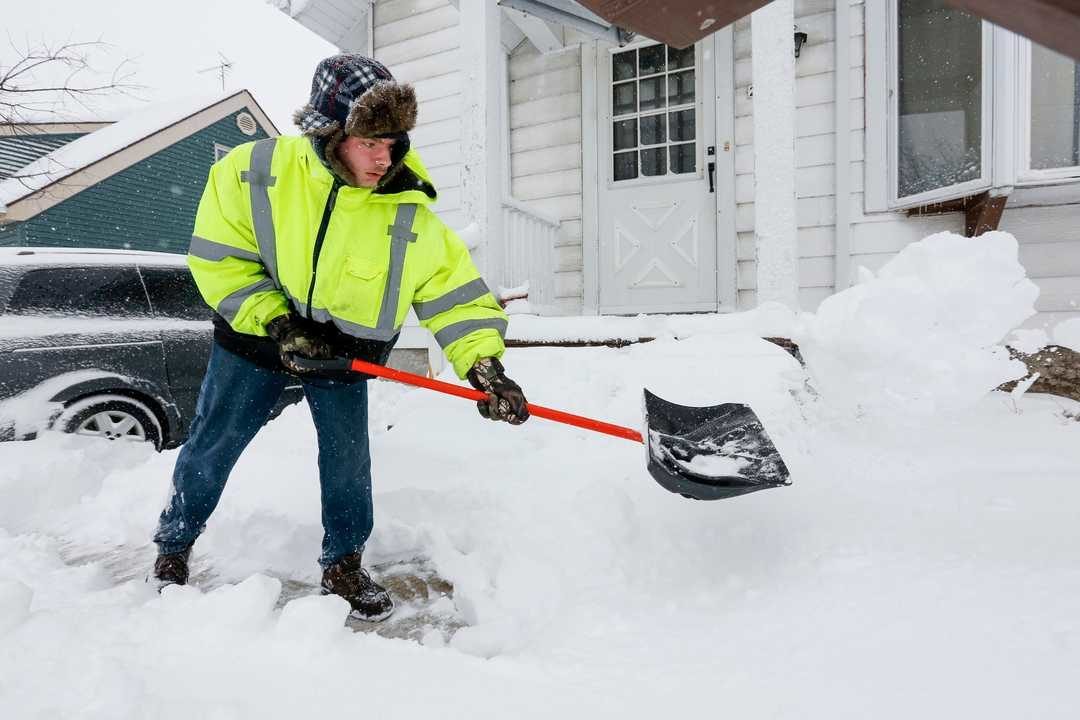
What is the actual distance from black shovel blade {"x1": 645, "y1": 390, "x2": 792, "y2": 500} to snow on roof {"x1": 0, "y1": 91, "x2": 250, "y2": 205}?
13.6m

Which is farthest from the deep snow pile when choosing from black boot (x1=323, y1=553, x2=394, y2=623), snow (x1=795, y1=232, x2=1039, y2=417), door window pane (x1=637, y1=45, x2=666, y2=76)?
door window pane (x1=637, y1=45, x2=666, y2=76)

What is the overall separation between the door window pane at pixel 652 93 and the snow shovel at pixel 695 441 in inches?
152

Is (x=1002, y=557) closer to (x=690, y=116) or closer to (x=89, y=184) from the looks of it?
(x=690, y=116)

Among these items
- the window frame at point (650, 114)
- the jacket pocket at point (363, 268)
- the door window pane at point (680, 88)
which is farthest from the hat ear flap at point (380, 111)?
the door window pane at point (680, 88)

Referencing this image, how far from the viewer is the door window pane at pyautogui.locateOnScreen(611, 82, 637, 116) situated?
5.63 metres

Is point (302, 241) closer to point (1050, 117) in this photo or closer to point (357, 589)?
point (357, 589)

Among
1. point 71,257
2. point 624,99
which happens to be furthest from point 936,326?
point 71,257

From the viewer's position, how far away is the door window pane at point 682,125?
17.8 ft

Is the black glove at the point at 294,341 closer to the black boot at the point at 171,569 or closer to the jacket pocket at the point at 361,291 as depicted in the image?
the jacket pocket at the point at 361,291

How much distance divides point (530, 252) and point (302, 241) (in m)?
3.48

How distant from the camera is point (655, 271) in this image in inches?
217

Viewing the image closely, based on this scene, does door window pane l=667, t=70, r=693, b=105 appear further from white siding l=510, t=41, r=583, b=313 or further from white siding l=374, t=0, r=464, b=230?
white siding l=374, t=0, r=464, b=230

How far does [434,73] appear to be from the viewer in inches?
241

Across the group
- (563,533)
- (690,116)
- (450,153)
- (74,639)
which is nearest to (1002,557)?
(563,533)
